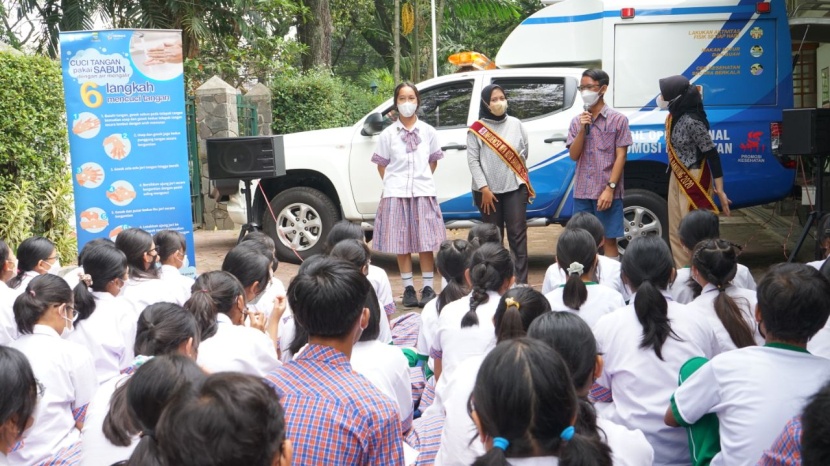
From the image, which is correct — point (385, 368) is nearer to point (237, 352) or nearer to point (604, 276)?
point (237, 352)

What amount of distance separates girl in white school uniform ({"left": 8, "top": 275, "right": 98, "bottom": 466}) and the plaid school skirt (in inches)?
143

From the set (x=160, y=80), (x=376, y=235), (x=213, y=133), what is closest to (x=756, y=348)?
(x=376, y=235)

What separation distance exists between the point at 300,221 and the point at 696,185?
12.8ft

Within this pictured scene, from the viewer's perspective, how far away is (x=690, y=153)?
6664 millimetres

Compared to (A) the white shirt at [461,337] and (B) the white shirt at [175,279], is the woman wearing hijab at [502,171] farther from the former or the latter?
(A) the white shirt at [461,337]

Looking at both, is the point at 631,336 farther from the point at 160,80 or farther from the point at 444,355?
the point at 160,80

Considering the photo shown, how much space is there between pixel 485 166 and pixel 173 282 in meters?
2.93

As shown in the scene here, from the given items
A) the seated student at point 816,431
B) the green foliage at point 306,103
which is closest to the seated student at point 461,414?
the seated student at point 816,431

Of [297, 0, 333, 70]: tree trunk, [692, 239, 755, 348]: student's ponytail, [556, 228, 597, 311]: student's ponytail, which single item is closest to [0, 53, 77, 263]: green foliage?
[556, 228, 597, 311]: student's ponytail

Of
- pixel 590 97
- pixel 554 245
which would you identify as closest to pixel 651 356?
pixel 590 97

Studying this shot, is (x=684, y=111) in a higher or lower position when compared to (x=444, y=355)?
higher

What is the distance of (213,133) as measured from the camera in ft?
40.8

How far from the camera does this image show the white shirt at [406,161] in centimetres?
704

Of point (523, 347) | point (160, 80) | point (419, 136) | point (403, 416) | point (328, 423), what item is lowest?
point (403, 416)
